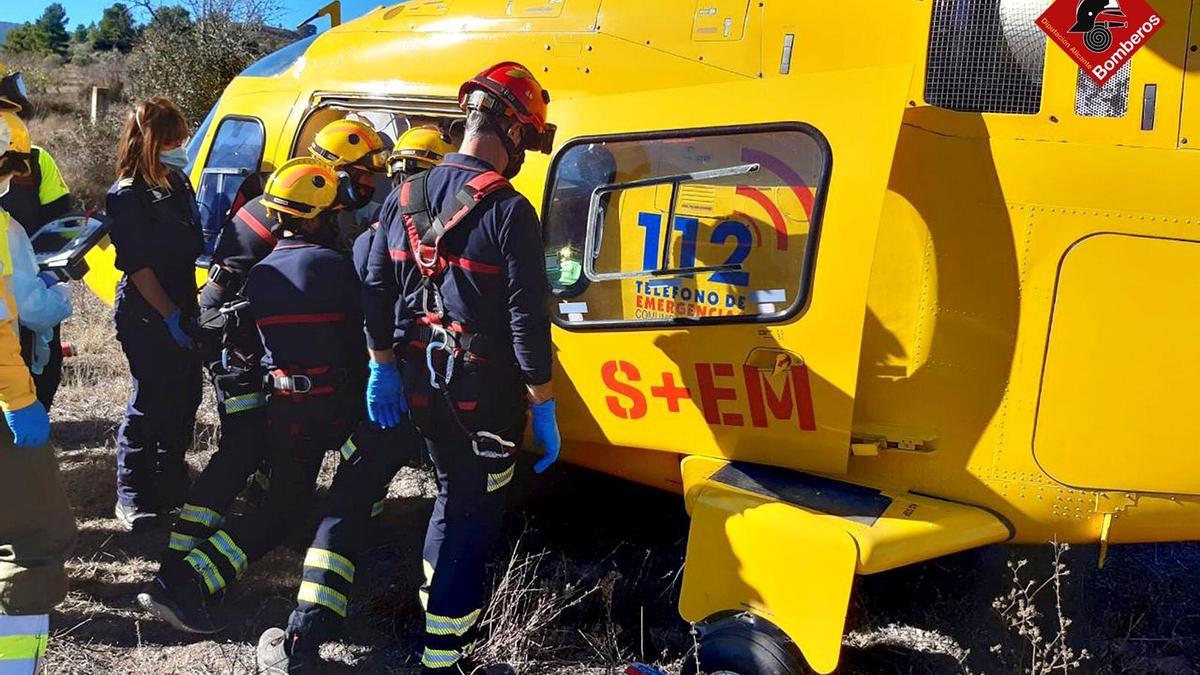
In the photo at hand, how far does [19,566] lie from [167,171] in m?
1.90

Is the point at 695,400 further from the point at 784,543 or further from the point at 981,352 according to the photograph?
the point at 981,352

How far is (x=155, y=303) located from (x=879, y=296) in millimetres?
3229

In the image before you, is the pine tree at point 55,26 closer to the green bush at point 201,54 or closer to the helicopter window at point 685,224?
the green bush at point 201,54

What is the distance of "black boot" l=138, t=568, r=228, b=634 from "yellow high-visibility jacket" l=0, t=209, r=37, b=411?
1.04 m

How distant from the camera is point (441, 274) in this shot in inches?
115

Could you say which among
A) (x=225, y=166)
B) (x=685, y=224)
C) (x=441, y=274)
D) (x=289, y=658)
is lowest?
(x=289, y=658)

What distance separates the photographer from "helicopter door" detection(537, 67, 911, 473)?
288 centimetres

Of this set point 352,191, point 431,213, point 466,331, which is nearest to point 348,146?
point 352,191

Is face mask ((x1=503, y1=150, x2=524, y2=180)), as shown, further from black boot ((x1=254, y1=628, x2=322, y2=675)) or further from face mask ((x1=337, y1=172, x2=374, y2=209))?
black boot ((x1=254, y1=628, x2=322, y2=675))

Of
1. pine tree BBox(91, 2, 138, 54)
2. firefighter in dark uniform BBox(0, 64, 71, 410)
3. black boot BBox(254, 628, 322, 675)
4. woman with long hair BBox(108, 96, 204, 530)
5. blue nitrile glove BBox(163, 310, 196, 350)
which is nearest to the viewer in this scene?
black boot BBox(254, 628, 322, 675)

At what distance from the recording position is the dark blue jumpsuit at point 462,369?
2846mm


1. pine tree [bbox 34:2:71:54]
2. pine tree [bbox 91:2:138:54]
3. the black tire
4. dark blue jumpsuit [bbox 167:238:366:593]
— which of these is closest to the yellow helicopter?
the black tire

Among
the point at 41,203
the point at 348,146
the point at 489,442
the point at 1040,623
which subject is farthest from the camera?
the point at 41,203

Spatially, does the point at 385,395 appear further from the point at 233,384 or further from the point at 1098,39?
the point at 1098,39
